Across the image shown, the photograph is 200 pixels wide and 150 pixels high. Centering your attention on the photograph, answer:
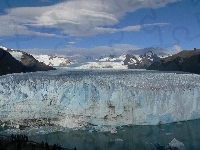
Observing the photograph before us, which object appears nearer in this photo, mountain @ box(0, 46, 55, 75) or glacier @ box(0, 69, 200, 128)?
glacier @ box(0, 69, 200, 128)

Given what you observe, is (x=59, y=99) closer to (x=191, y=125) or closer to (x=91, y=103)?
(x=91, y=103)

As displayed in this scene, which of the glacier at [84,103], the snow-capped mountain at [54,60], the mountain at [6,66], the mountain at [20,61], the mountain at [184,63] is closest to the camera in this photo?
the glacier at [84,103]

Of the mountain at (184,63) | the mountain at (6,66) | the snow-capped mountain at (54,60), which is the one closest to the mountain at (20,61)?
the mountain at (6,66)

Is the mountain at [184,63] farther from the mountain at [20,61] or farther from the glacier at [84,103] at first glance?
the glacier at [84,103]

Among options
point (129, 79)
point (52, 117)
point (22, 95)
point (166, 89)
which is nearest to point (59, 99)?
point (52, 117)

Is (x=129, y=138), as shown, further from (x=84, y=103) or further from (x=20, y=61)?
(x=20, y=61)

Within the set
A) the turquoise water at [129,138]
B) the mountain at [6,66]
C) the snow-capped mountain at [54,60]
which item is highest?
the snow-capped mountain at [54,60]

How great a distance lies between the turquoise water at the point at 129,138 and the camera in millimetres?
16688

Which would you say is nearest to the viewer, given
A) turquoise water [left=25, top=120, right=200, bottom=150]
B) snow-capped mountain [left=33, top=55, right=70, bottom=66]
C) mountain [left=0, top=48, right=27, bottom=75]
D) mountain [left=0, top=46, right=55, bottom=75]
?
turquoise water [left=25, top=120, right=200, bottom=150]

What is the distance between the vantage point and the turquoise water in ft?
54.7

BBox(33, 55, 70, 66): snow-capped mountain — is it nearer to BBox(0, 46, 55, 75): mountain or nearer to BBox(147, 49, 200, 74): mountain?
BBox(0, 46, 55, 75): mountain

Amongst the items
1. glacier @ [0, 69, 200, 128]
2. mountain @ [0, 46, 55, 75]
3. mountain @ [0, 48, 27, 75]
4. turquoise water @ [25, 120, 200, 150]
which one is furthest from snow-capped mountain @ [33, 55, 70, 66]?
turquoise water @ [25, 120, 200, 150]

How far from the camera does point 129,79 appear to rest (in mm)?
22906

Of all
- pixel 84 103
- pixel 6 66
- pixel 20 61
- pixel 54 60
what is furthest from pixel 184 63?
pixel 54 60
